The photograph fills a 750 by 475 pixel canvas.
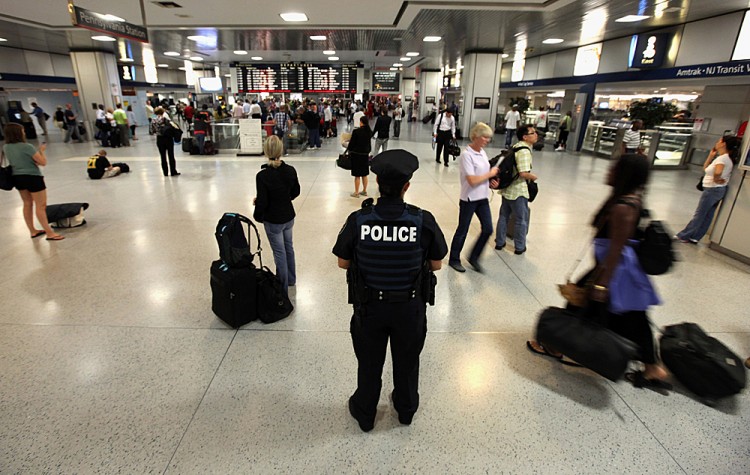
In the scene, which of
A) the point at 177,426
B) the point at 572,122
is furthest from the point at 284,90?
the point at 177,426

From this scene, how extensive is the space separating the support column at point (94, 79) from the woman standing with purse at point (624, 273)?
19260 mm

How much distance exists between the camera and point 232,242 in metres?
3.31

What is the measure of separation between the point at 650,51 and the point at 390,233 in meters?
14.2

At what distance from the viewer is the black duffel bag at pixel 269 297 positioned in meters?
3.53

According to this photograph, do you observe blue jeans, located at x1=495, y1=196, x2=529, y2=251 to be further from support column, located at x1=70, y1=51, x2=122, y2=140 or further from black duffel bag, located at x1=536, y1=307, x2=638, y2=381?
support column, located at x1=70, y1=51, x2=122, y2=140

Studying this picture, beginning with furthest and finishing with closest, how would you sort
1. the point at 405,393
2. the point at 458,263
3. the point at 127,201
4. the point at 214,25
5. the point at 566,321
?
the point at 214,25, the point at 127,201, the point at 458,263, the point at 566,321, the point at 405,393

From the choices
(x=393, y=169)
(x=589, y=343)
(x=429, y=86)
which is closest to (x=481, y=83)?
(x=429, y=86)

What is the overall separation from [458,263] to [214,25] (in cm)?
1046

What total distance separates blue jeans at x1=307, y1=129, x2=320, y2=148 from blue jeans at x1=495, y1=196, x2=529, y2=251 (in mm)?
10939

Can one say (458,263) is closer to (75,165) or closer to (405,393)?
(405,393)

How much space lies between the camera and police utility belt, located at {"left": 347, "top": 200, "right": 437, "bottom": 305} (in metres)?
1.90

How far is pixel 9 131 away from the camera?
4969mm

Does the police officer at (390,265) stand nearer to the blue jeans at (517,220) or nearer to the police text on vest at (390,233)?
the police text on vest at (390,233)

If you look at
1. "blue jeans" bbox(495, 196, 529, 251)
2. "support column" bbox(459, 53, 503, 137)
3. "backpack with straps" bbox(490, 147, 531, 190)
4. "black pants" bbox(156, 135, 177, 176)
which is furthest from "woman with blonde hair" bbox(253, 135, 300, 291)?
"support column" bbox(459, 53, 503, 137)
